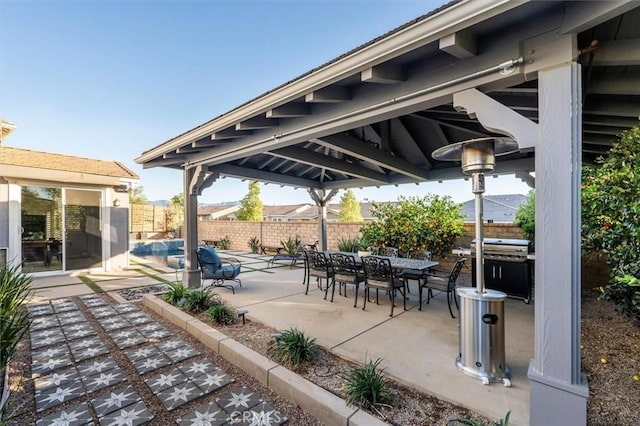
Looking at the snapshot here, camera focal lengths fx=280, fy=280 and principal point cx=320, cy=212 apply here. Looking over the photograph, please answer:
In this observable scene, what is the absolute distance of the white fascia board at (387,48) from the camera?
178cm

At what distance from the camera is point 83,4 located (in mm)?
5156

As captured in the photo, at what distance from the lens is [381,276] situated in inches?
175

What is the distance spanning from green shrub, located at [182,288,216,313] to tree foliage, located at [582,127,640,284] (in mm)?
4798

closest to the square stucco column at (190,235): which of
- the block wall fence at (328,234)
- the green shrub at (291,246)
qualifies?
the block wall fence at (328,234)

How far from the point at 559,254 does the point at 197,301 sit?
4.42 m

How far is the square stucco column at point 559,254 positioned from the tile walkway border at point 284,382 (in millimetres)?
1127

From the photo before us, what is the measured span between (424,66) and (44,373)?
4675 millimetres

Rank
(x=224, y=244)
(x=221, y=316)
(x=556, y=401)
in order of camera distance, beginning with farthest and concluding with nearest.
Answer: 1. (x=224, y=244)
2. (x=221, y=316)
3. (x=556, y=401)

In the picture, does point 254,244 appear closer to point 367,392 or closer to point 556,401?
point 367,392

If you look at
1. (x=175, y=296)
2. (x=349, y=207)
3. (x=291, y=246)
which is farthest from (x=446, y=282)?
(x=349, y=207)

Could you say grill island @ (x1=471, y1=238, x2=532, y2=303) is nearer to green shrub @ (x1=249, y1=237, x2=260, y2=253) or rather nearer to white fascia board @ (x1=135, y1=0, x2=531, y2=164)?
white fascia board @ (x1=135, y1=0, x2=531, y2=164)

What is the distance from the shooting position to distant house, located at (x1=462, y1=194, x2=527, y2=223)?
15.0 metres

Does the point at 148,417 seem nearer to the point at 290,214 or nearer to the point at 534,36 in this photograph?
the point at 534,36

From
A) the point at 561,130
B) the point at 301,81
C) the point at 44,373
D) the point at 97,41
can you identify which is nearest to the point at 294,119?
the point at 301,81
